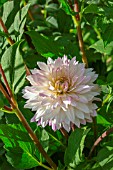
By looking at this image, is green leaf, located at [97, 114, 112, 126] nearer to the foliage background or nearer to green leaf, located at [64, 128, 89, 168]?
the foliage background

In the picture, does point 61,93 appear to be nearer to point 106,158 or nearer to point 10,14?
point 106,158

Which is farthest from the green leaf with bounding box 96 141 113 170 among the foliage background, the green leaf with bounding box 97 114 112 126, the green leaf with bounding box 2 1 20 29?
the green leaf with bounding box 2 1 20 29

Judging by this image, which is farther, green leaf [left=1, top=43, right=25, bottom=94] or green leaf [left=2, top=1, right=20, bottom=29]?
green leaf [left=2, top=1, right=20, bottom=29]

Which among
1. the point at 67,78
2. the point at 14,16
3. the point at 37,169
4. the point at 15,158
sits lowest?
the point at 37,169

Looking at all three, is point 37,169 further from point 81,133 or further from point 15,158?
point 81,133

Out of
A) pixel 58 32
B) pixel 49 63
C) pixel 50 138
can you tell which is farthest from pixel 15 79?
pixel 58 32

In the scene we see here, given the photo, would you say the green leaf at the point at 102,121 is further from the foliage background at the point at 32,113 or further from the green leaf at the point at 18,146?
the green leaf at the point at 18,146
